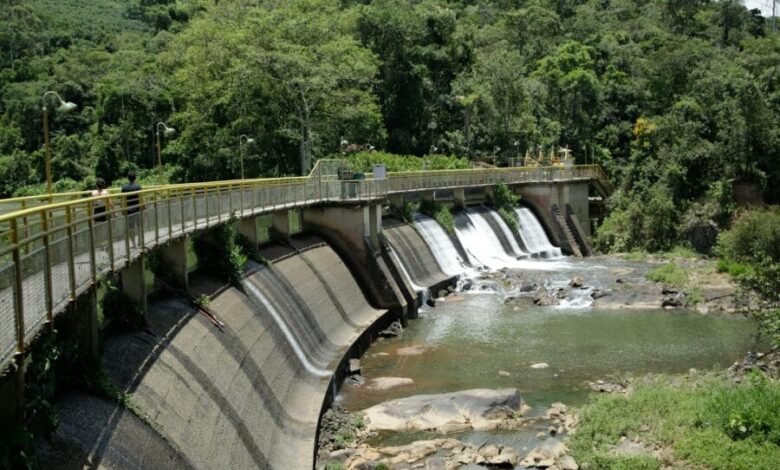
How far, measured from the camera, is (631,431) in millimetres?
18141

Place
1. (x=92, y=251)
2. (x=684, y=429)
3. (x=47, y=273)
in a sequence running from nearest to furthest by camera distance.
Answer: (x=47, y=273) → (x=92, y=251) → (x=684, y=429)

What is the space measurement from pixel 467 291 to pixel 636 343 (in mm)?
11068

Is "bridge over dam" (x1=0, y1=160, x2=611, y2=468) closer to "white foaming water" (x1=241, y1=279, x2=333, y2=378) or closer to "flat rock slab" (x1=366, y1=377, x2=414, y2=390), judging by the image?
"white foaming water" (x1=241, y1=279, x2=333, y2=378)

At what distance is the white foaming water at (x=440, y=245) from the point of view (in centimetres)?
4043

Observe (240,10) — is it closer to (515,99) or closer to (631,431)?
(515,99)

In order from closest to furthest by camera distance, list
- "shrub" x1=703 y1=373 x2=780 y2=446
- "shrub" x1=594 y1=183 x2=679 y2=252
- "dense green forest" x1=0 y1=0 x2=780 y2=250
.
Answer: "shrub" x1=703 y1=373 x2=780 y2=446, "dense green forest" x1=0 y1=0 x2=780 y2=250, "shrub" x1=594 y1=183 x2=679 y2=252

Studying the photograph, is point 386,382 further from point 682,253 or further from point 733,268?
point 682,253

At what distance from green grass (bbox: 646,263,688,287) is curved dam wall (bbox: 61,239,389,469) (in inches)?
742

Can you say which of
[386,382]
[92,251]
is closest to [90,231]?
[92,251]

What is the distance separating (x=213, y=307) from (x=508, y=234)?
32.0 meters

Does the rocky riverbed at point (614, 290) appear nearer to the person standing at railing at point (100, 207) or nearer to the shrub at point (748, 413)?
the shrub at point (748, 413)

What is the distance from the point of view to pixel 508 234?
49.2m

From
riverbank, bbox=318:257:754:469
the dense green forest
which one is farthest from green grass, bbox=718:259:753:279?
the dense green forest

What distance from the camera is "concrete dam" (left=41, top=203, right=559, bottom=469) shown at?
12578mm
